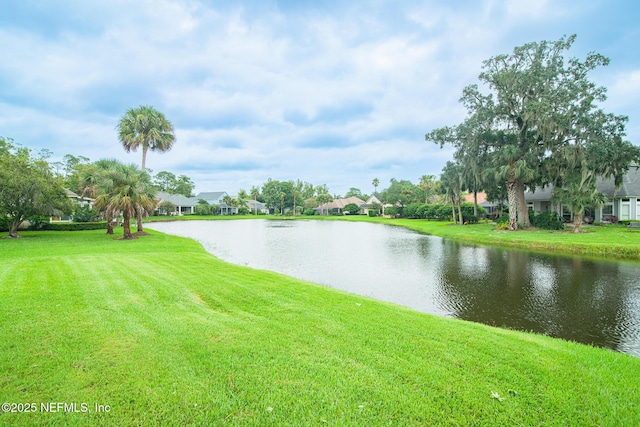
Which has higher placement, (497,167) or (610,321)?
(497,167)

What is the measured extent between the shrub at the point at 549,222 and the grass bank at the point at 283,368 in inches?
953

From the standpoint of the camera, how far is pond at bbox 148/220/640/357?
6785mm

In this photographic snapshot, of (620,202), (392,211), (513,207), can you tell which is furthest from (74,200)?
(620,202)

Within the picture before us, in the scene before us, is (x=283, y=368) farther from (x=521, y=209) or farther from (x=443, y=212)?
(x=443, y=212)

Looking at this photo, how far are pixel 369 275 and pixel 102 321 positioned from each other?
856 centimetres

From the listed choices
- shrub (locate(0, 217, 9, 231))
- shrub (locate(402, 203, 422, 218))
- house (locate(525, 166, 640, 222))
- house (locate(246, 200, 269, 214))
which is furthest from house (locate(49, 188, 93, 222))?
house (locate(246, 200, 269, 214))

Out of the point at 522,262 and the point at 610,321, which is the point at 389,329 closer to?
the point at 610,321

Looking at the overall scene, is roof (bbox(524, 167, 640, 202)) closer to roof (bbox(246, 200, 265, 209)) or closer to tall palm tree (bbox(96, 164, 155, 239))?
tall palm tree (bbox(96, 164, 155, 239))

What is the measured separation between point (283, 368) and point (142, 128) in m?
28.1

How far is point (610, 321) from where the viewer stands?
6.83 m

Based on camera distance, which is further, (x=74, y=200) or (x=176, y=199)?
(x=176, y=199)

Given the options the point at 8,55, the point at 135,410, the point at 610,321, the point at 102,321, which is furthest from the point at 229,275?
the point at 8,55

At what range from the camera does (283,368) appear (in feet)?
11.2

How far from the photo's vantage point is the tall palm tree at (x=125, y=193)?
60.8ft
